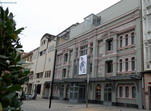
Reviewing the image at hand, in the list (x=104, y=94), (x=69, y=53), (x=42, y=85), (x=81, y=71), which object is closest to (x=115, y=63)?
(x=104, y=94)

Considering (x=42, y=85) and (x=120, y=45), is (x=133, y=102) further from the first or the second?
(x=42, y=85)

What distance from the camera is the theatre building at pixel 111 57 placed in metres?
22.8

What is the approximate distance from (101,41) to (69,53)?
964cm

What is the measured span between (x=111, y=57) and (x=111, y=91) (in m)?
4.91

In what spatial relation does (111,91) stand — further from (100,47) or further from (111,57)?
(100,47)

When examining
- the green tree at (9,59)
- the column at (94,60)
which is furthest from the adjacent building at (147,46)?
the green tree at (9,59)

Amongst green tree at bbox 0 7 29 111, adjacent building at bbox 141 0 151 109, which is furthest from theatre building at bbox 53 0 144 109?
green tree at bbox 0 7 29 111

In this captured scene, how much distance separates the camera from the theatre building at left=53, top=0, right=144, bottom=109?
22.8 metres

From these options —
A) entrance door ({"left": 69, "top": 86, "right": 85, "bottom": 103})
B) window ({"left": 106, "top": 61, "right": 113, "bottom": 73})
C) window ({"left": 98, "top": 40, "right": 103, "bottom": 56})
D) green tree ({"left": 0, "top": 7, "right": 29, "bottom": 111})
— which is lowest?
entrance door ({"left": 69, "top": 86, "right": 85, "bottom": 103})

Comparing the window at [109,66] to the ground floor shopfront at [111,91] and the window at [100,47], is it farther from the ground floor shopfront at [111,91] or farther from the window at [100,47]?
the window at [100,47]

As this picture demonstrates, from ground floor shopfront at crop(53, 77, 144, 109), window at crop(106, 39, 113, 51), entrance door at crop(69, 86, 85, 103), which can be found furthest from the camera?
entrance door at crop(69, 86, 85, 103)

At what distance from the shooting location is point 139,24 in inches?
905

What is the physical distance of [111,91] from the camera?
25.3 m

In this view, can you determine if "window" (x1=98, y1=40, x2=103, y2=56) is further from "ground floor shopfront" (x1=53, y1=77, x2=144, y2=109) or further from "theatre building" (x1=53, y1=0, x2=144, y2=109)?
"ground floor shopfront" (x1=53, y1=77, x2=144, y2=109)
